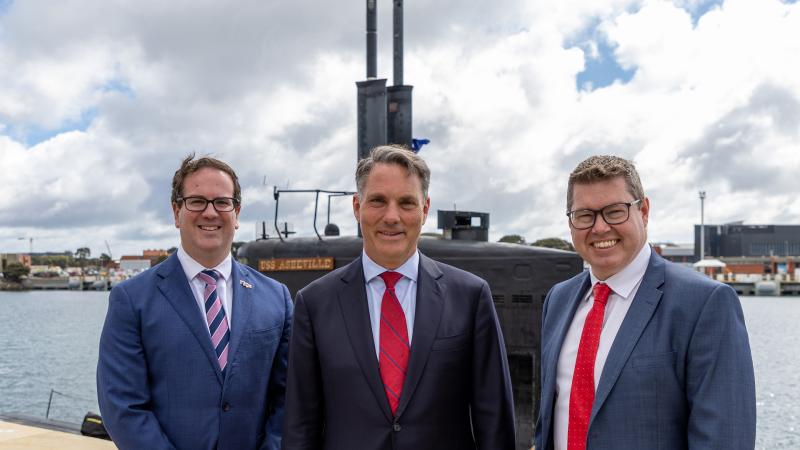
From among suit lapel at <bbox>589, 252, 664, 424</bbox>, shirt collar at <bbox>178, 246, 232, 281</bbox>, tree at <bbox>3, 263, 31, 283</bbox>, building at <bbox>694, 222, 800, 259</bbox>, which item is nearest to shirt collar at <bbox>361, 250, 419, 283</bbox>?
shirt collar at <bbox>178, 246, 232, 281</bbox>

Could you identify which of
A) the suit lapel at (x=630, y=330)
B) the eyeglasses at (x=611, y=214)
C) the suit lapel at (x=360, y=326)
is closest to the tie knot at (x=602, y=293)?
the suit lapel at (x=630, y=330)

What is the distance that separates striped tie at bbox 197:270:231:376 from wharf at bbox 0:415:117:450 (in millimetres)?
4138

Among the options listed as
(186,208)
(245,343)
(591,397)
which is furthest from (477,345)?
(186,208)

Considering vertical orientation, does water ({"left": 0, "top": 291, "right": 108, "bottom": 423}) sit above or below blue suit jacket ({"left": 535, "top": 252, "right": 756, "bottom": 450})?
below

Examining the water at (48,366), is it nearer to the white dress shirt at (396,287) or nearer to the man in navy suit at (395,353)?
the man in navy suit at (395,353)

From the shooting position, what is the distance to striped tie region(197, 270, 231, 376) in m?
3.43

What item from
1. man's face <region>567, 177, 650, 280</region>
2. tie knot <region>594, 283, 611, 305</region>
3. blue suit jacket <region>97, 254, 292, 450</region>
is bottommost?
blue suit jacket <region>97, 254, 292, 450</region>

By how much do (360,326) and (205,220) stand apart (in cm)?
95

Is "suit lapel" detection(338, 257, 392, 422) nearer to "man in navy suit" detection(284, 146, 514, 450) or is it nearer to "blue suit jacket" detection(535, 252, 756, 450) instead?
"man in navy suit" detection(284, 146, 514, 450)

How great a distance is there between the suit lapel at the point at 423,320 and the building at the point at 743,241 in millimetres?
118488

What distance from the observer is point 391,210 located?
3.02 m

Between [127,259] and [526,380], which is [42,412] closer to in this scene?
[526,380]

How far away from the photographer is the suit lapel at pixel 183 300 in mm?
3355

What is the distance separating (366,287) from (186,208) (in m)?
0.97
